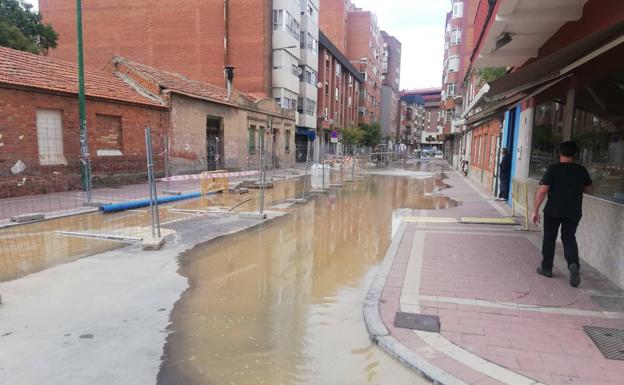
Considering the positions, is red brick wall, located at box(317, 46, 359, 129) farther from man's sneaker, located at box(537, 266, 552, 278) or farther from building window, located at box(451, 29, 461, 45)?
man's sneaker, located at box(537, 266, 552, 278)

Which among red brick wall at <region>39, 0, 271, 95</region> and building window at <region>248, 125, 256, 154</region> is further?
red brick wall at <region>39, 0, 271, 95</region>

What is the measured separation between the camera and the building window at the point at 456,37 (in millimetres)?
46819

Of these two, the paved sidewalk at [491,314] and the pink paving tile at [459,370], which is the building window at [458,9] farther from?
the pink paving tile at [459,370]

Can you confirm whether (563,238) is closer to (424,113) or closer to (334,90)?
(334,90)

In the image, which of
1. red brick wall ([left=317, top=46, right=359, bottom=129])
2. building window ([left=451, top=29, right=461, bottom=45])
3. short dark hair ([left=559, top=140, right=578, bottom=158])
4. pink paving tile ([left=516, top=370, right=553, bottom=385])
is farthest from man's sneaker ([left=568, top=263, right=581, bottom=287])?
building window ([left=451, top=29, right=461, bottom=45])

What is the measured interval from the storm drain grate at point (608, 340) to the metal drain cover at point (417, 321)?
1.34 metres

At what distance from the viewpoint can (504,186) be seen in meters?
13.5

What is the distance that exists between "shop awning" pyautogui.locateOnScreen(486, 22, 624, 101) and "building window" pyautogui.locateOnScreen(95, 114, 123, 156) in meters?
12.8

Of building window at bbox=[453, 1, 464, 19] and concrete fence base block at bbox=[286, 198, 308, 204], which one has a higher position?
building window at bbox=[453, 1, 464, 19]

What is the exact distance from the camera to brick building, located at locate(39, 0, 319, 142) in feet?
108

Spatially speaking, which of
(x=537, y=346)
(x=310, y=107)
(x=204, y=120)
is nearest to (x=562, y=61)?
(x=537, y=346)

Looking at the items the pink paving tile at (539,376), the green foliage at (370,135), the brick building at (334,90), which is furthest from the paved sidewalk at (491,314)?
the green foliage at (370,135)

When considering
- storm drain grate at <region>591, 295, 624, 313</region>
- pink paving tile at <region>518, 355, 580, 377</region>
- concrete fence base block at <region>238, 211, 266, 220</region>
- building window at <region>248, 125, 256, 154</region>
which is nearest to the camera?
pink paving tile at <region>518, 355, 580, 377</region>

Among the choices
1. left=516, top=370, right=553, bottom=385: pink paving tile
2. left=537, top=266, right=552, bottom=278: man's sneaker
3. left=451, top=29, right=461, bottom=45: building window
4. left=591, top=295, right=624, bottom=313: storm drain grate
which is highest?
left=451, top=29, right=461, bottom=45: building window
